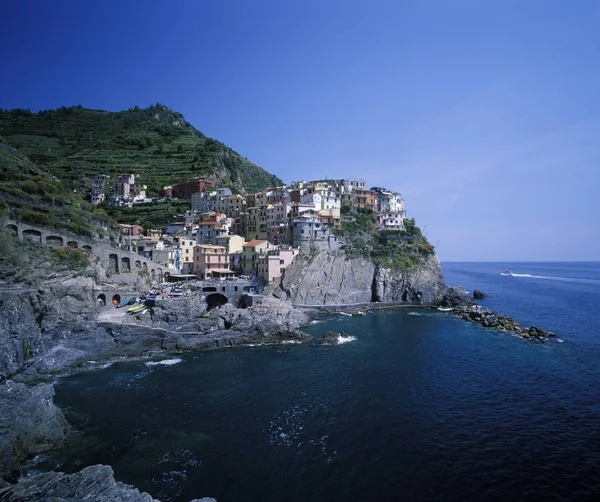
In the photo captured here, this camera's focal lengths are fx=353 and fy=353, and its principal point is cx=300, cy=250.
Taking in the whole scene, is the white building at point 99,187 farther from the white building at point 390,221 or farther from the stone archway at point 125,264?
the white building at point 390,221

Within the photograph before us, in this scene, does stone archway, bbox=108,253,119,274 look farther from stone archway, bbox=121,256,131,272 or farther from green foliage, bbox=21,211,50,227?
green foliage, bbox=21,211,50,227

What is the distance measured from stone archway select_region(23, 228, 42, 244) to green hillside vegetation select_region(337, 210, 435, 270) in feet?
156

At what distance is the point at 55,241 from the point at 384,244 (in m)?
57.2

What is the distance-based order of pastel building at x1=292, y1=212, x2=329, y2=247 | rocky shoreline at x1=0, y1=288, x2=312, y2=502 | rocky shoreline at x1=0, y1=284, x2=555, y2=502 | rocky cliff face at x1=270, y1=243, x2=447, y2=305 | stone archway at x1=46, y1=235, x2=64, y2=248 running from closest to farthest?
1. rocky shoreline at x1=0, y1=288, x2=312, y2=502
2. rocky shoreline at x1=0, y1=284, x2=555, y2=502
3. stone archway at x1=46, y1=235, x2=64, y2=248
4. rocky cliff face at x1=270, y1=243, x2=447, y2=305
5. pastel building at x1=292, y1=212, x2=329, y2=247

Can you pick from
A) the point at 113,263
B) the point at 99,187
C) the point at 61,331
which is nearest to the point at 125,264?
the point at 113,263

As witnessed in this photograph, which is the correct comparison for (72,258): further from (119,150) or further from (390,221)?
(119,150)

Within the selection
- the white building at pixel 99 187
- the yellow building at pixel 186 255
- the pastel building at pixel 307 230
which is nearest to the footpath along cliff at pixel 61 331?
the yellow building at pixel 186 255

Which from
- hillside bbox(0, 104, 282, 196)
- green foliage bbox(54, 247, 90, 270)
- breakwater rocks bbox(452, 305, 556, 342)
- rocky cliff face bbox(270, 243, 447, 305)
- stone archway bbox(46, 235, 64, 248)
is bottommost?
breakwater rocks bbox(452, 305, 556, 342)

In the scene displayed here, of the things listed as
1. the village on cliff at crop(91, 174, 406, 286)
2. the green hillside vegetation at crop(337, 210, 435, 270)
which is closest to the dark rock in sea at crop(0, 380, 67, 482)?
the village on cliff at crop(91, 174, 406, 286)

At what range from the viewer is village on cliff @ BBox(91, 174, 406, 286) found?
196 ft

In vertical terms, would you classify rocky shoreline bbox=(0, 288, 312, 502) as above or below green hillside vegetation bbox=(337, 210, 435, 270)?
below

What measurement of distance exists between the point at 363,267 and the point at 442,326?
64.1ft

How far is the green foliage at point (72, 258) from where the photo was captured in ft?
132

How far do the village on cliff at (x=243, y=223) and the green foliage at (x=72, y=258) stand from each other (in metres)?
12.7
